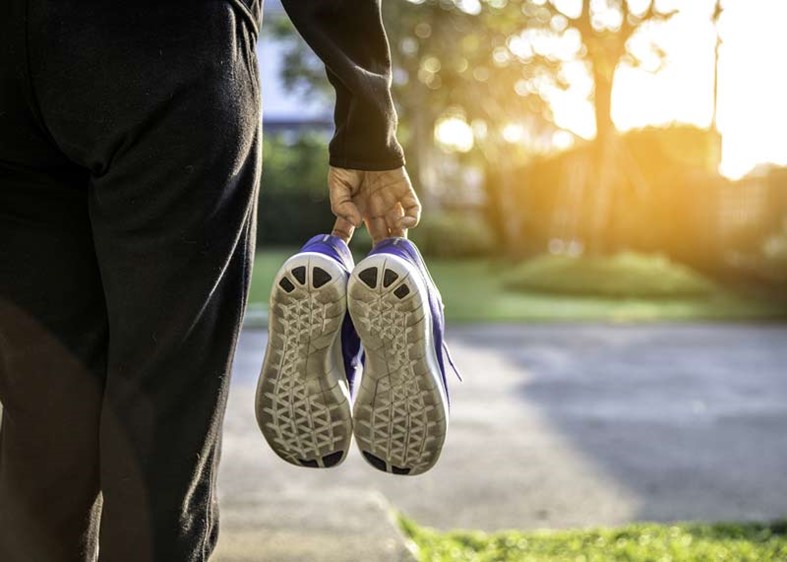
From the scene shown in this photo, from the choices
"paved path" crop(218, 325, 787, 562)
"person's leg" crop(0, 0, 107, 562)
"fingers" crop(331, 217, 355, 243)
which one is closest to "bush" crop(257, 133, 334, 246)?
"paved path" crop(218, 325, 787, 562)

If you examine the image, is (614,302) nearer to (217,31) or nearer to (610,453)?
(610,453)

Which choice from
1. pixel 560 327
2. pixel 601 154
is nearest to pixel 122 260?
pixel 560 327

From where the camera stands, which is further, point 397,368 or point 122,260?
point 397,368

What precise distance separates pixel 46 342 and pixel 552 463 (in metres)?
2.88

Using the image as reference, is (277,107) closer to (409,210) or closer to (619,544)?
(619,544)

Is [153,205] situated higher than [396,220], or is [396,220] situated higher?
[153,205]

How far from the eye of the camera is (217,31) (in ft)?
3.56

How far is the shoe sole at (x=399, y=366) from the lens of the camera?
56.1 inches

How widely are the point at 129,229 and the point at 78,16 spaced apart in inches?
9.2

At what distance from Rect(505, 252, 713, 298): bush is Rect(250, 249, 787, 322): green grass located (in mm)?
123

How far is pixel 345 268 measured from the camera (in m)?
1.53

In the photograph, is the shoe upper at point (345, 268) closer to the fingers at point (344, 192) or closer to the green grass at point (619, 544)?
the fingers at point (344, 192)

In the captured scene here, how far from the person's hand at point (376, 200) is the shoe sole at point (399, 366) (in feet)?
0.51

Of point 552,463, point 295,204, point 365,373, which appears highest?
point 365,373
